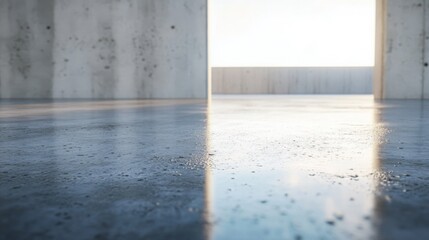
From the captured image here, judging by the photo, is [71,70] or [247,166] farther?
[71,70]

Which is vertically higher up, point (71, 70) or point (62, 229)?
point (71, 70)

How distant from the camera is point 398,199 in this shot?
819mm

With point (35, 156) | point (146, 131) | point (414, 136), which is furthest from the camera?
point (146, 131)

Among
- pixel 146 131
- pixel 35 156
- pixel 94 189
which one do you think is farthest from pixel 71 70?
pixel 94 189

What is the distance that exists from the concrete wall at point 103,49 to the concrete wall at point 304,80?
25.5 ft

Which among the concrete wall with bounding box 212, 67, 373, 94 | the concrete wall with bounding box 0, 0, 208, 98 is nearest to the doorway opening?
the concrete wall with bounding box 212, 67, 373, 94

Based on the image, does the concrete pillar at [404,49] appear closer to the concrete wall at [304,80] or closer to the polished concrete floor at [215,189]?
the polished concrete floor at [215,189]

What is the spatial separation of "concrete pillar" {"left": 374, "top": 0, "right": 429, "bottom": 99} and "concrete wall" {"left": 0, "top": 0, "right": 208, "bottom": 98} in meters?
3.78

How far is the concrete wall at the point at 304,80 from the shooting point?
1539 cm

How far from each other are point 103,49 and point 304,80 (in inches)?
375

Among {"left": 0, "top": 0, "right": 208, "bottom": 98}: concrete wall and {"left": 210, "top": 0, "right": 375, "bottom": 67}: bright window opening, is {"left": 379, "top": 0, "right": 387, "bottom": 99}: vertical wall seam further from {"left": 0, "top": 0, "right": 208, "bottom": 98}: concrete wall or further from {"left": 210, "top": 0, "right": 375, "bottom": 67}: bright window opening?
{"left": 210, "top": 0, "right": 375, "bottom": 67}: bright window opening

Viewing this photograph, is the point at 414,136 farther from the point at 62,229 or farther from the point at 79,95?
the point at 79,95

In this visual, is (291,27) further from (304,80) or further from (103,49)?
(103,49)

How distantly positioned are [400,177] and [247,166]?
0.44 meters
